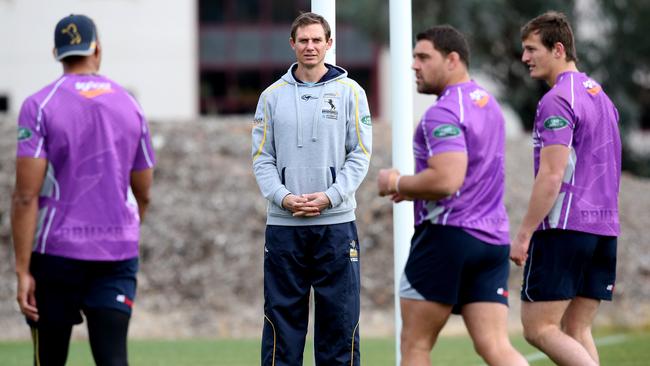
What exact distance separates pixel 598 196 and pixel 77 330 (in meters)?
11.1

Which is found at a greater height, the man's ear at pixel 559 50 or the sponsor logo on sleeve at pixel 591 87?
the man's ear at pixel 559 50

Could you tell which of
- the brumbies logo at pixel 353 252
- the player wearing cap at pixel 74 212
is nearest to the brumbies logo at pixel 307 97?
the brumbies logo at pixel 353 252

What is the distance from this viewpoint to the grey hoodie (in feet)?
25.2

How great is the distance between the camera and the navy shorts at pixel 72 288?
621cm

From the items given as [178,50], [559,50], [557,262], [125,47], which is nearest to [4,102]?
[125,47]

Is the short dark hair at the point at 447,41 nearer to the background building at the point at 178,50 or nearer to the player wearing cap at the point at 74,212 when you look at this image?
the player wearing cap at the point at 74,212

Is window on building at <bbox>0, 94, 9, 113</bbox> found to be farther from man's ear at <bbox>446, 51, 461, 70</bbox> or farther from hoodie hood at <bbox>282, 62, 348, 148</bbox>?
man's ear at <bbox>446, 51, 461, 70</bbox>

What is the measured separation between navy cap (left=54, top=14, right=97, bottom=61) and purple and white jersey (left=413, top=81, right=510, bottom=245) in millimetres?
1677

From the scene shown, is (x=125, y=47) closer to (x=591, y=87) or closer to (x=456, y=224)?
(x=591, y=87)

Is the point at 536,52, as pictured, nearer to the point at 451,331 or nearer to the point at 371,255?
the point at 451,331

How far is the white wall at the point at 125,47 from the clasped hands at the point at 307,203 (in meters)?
35.4

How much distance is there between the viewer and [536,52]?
7.50m

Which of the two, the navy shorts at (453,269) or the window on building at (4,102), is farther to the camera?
the window on building at (4,102)

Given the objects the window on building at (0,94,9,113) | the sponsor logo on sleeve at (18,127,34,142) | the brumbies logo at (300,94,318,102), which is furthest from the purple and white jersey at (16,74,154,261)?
the window on building at (0,94,9,113)
